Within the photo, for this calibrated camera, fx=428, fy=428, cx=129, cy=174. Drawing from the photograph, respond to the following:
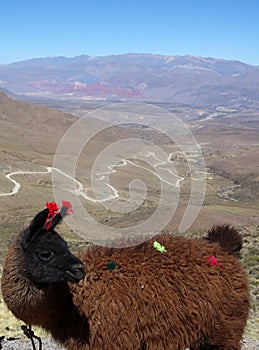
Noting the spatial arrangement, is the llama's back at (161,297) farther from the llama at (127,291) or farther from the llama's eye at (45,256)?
the llama's eye at (45,256)

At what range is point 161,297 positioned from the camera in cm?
479

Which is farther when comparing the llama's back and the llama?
the llama's back

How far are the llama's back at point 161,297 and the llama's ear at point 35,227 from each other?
0.82 metres

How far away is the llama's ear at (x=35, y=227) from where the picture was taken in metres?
4.14

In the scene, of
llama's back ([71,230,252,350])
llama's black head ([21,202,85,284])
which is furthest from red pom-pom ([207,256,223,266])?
llama's black head ([21,202,85,284])

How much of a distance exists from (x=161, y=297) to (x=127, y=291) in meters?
0.39

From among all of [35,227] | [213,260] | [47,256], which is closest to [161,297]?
[213,260]

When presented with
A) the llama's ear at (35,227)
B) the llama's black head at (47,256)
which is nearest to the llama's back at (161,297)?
the llama's black head at (47,256)

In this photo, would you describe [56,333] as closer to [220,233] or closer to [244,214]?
[220,233]

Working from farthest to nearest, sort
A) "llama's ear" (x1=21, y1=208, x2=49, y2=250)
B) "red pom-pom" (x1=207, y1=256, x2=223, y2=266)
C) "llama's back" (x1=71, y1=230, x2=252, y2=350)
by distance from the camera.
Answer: "red pom-pom" (x1=207, y1=256, x2=223, y2=266), "llama's back" (x1=71, y1=230, x2=252, y2=350), "llama's ear" (x1=21, y1=208, x2=49, y2=250)

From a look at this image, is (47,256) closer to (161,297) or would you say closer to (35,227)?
(35,227)

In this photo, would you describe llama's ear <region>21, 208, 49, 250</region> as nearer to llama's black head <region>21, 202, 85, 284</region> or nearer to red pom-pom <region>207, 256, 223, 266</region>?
llama's black head <region>21, 202, 85, 284</region>

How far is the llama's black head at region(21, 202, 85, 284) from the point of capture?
4.18 m

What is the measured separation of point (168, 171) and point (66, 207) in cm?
8650
